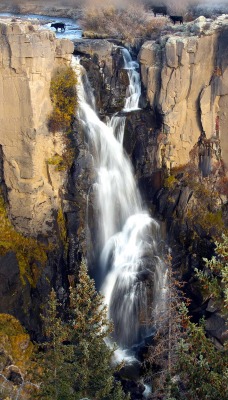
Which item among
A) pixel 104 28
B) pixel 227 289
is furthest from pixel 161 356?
pixel 104 28

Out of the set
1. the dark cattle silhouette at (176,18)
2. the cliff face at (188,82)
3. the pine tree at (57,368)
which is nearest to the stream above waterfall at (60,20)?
the dark cattle silhouette at (176,18)

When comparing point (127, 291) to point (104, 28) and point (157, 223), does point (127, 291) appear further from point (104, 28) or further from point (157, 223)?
point (104, 28)

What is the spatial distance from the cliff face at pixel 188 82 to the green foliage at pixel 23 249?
8478 millimetres

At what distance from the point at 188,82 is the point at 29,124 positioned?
8395 mm

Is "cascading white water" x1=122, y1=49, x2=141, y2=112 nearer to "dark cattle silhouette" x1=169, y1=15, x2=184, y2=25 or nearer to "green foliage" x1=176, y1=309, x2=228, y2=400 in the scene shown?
"dark cattle silhouette" x1=169, y1=15, x2=184, y2=25

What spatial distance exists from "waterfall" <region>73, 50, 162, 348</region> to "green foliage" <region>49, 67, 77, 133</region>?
1004 millimetres

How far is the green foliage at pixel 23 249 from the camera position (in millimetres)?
21031

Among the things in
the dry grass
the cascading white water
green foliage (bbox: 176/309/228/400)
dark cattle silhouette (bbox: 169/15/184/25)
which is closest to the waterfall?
the cascading white water

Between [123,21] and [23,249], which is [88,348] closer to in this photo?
[23,249]

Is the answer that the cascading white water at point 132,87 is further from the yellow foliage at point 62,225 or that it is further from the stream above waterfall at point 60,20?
the yellow foliage at point 62,225

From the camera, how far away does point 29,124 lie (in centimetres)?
2039

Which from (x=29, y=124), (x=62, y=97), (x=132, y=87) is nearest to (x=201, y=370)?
(x=29, y=124)

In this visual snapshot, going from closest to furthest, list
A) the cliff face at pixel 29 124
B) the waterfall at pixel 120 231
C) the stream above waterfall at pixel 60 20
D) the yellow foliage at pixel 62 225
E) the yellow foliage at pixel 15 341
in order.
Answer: the yellow foliage at pixel 15 341, the cliff face at pixel 29 124, the waterfall at pixel 120 231, the yellow foliage at pixel 62 225, the stream above waterfall at pixel 60 20

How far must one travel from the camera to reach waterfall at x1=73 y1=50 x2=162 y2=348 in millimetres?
21234
